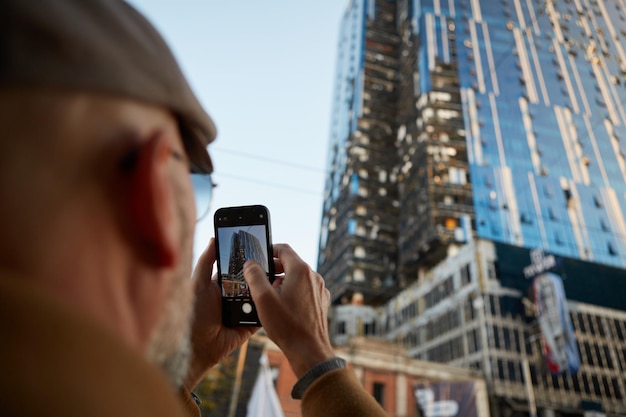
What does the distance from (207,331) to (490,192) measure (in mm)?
40756

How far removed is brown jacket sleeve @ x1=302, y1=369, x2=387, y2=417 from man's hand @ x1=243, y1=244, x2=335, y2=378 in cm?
6

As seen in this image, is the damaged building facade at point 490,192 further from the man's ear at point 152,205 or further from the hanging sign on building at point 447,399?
the man's ear at point 152,205

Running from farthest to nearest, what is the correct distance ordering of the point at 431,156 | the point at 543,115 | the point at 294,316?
the point at 431,156, the point at 543,115, the point at 294,316

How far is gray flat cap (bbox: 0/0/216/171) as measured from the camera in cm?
56

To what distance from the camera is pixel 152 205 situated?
0.67m

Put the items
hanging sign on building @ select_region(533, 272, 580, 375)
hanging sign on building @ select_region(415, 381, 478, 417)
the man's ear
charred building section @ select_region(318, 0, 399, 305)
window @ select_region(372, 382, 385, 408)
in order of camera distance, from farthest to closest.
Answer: charred building section @ select_region(318, 0, 399, 305)
hanging sign on building @ select_region(533, 272, 580, 375)
window @ select_region(372, 382, 385, 408)
hanging sign on building @ select_region(415, 381, 478, 417)
the man's ear

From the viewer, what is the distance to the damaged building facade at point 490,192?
28141 millimetres

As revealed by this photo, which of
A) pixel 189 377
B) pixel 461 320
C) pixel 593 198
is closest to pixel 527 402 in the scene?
pixel 461 320

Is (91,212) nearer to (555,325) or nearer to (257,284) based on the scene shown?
(257,284)

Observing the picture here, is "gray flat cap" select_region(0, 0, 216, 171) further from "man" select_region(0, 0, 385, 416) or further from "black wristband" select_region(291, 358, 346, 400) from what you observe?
"black wristband" select_region(291, 358, 346, 400)

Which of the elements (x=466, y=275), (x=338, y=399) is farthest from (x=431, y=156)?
(x=338, y=399)

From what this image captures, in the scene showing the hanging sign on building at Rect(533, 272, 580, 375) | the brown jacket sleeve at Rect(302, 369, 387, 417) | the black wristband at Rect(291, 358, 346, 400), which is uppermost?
the hanging sign on building at Rect(533, 272, 580, 375)

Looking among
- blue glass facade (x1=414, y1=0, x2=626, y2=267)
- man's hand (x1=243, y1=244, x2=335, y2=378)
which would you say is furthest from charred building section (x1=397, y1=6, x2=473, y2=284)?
man's hand (x1=243, y1=244, x2=335, y2=378)

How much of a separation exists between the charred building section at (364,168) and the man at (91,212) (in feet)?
136
